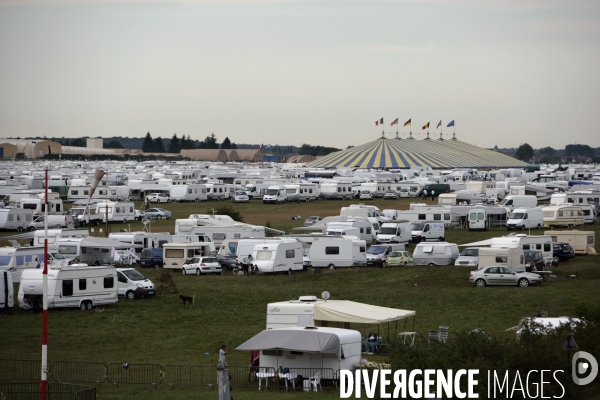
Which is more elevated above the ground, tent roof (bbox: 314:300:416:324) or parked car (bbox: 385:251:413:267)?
tent roof (bbox: 314:300:416:324)

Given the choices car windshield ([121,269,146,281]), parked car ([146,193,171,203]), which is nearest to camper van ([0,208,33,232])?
parked car ([146,193,171,203])

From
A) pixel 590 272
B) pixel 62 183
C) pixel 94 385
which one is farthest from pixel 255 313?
pixel 62 183

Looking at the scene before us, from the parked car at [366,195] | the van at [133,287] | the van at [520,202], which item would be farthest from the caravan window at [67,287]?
the parked car at [366,195]

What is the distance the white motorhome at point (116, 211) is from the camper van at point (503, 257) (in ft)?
83.8

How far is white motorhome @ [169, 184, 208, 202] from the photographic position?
209 ft

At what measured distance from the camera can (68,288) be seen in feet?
76.8

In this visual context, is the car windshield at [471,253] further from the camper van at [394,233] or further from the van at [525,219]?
the van at [525,219]

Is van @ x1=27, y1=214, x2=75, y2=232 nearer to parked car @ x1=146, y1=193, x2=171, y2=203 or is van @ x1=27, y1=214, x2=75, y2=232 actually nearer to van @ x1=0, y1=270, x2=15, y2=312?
parked car @ x1=146, y1=193, x2=171, y2=203

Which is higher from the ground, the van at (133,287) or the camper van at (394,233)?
the camper van at (394,233)

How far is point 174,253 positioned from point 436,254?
988 centimetres

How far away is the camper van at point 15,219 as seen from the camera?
45125 millimetres

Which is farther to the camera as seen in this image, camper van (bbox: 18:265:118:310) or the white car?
the white car

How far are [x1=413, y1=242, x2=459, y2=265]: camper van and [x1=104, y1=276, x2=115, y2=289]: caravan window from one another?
12.3 metres

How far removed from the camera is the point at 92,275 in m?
23.8
